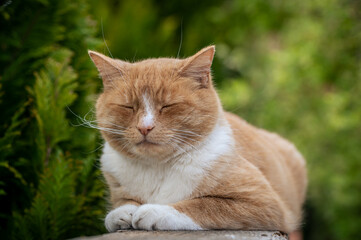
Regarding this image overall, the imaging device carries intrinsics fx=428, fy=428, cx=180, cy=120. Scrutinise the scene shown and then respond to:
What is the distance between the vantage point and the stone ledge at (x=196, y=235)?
2156 mm

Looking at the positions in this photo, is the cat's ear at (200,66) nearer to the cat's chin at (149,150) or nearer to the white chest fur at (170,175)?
the white chest fur at (170,175)

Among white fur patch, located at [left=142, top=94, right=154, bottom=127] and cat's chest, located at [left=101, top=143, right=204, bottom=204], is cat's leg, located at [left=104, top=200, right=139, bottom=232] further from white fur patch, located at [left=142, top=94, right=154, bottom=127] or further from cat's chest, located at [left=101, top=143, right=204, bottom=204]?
white fur patch, located at [left=142, top=94, right=154, bottom=127]

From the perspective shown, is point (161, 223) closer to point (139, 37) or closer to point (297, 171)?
point (297, 171)

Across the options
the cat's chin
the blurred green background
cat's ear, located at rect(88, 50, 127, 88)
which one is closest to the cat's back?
the cat's chin

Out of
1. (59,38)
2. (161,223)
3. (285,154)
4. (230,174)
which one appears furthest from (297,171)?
(59,38)

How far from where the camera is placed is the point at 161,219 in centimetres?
230

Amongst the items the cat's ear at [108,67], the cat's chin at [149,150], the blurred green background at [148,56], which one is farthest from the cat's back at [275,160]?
the blurred green background at [148,56]

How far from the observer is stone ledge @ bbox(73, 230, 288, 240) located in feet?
7.07

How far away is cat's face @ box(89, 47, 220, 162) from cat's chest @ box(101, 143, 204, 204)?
102 mm

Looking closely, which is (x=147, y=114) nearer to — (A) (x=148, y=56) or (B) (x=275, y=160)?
(B) (x=275, y=160)

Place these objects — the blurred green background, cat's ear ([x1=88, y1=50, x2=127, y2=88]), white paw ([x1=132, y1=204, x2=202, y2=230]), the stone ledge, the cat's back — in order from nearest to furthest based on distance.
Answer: the stone ledge < white paw ([x1=132, y1=204, x2=202, y2=230]) < cat's ear ([x1=88, y1=50, x2=127, y2=88]) < the blurred green background < the cat's back

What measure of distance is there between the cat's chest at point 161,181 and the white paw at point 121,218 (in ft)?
0.42

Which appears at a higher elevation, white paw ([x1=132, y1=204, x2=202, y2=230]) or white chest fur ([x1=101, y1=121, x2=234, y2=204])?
white chest fur ([x1=101, y1=121, x2=234, y2=204])

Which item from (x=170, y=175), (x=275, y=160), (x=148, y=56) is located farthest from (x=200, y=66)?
(x=148, y=56)
